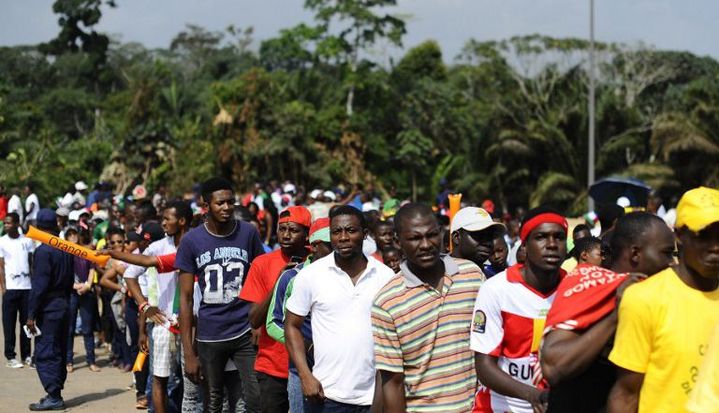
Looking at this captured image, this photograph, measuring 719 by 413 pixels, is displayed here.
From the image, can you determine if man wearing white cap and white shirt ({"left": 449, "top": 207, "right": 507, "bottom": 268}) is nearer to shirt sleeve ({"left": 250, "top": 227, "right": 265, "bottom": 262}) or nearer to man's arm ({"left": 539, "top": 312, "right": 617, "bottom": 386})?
shirt sleeve ({"left": 250, "top": 227, "right": 265, "bottom": 262})

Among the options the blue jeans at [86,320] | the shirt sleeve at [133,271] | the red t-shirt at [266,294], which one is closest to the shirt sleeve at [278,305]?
the red t-shirt at [266,294]

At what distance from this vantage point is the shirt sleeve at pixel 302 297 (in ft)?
19.5

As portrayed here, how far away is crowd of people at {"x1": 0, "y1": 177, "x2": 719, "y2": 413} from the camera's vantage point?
136 inches

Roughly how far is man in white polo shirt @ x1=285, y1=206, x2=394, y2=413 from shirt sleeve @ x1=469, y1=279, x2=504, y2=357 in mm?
1315

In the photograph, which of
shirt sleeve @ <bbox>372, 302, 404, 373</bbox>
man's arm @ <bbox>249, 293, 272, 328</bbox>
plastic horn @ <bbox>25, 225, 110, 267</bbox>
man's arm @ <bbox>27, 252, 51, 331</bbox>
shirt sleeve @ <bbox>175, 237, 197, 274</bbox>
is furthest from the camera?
man's arm @ <bbox>27, 252, 51, 331</bbox>

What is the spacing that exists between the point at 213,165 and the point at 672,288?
3354cm

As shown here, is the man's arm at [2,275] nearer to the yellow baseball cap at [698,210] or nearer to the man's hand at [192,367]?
the man's hand at [192,367]

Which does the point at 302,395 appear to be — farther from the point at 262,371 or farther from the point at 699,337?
the point at 699,337

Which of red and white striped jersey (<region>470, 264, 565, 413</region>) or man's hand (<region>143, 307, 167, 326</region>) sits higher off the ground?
red and white striped jersey (<region>470, 264, 565, 413</region>)

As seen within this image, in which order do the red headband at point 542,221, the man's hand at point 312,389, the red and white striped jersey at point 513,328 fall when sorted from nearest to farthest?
the red and white striped jersey at point 513,328
the red headband at point 542,221
the man's hand at point 312,389

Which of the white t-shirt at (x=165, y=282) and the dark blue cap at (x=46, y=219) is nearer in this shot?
the white t-shirt at (x=165, y=282)

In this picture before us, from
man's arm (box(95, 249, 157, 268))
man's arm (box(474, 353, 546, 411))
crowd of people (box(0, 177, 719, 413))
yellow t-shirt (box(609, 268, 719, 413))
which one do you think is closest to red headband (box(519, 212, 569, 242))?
crowd of people (box(0, 177, 719, 413))

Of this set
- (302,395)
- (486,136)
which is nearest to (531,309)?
(302,395)

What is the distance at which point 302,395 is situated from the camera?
620cm
